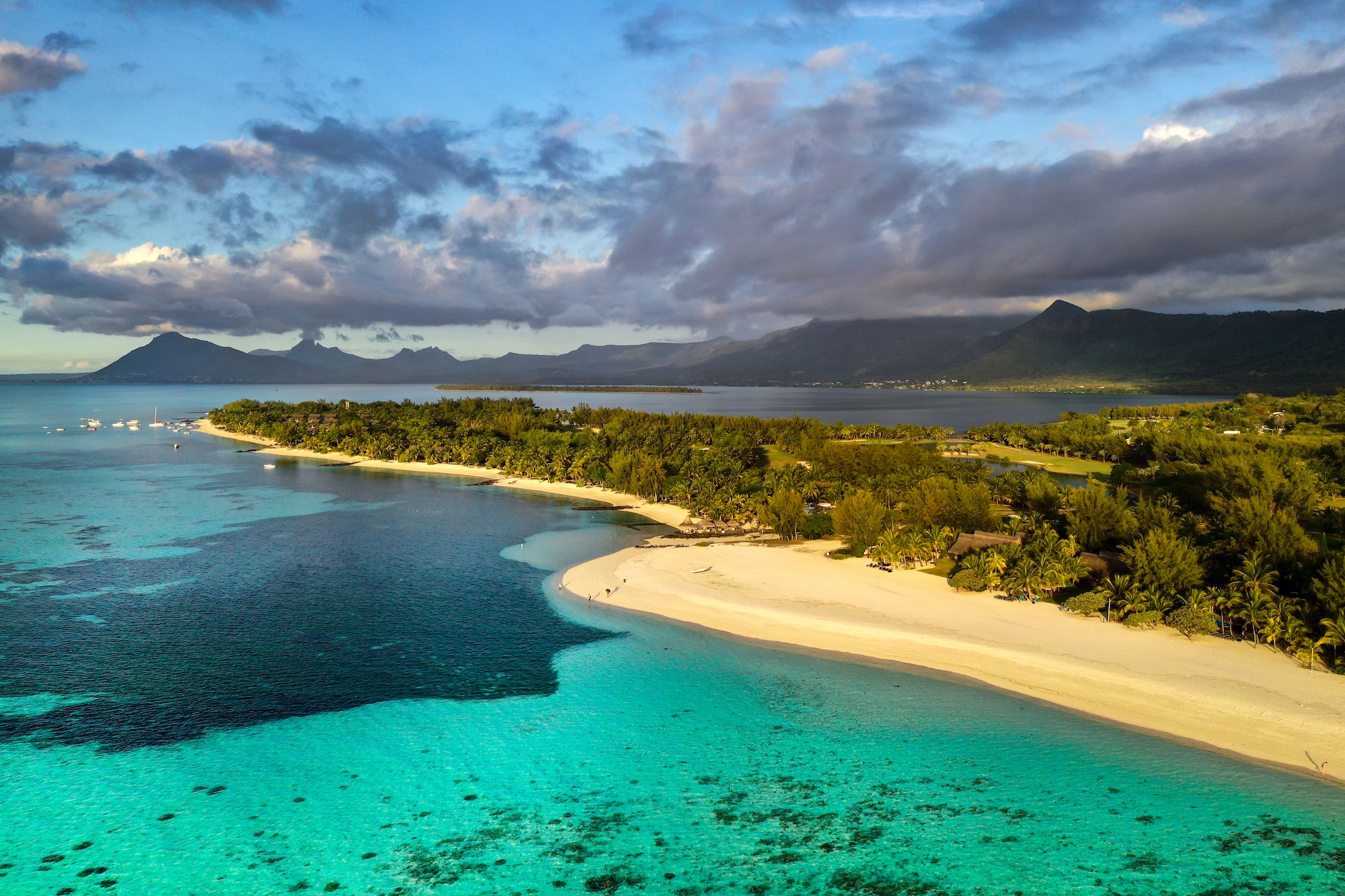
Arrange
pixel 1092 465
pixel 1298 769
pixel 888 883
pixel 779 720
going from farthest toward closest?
pixel 1092 465 < pixel 779 720 < pixel 1298 769 < pixel 888 883

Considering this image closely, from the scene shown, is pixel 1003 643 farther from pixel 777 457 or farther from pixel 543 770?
pixel 777 457

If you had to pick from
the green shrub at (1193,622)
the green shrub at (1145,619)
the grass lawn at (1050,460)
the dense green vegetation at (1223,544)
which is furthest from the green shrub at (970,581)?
the grass lawn at (1050,460)

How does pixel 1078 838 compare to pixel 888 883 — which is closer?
pixel 888 883

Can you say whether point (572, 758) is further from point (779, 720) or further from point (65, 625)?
point (65, 625)

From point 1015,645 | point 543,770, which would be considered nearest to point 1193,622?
point 1015,645

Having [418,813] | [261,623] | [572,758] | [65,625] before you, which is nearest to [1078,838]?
[572,758]

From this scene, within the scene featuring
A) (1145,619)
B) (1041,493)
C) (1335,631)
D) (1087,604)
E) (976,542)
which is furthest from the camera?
→ (1041,493)

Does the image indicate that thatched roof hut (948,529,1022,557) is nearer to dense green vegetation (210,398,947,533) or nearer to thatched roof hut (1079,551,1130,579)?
thatched roof hut (1079,551,1130,579)

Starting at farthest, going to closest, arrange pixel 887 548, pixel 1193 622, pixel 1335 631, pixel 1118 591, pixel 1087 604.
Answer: pixel 887 548
pixel 1118 591
pixel 1087 604
pixel 1193 622
pixel 1335 631
